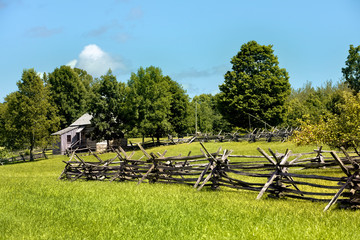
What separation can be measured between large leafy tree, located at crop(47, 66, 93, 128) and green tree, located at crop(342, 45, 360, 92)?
47.1m

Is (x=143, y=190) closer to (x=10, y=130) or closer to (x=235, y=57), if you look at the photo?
(x=10, y=130)

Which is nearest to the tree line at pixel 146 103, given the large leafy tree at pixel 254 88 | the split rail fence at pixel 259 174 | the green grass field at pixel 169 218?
the large leafy tree at pixel 254 88

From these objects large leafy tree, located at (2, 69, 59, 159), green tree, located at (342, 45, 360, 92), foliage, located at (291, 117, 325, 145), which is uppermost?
green tree, located at (342, 45, 360, 92)

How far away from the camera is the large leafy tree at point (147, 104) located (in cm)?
4200

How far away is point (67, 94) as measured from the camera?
193 ft

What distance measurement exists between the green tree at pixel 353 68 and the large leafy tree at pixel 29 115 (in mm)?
49327

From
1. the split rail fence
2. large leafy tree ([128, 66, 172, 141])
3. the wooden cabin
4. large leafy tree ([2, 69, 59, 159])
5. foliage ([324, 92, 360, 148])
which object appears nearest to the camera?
the split rail fence

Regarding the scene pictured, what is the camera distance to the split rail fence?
8469 mm

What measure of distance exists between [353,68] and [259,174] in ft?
173

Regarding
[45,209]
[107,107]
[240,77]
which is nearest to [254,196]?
[45,209]

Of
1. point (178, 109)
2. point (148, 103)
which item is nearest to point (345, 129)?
point (148, 103)

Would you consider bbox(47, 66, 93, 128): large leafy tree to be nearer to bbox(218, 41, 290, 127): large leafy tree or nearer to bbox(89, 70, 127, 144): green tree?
bbox(89, 70, 127, 144): green tree

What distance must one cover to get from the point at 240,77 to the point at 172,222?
4211 centimetres

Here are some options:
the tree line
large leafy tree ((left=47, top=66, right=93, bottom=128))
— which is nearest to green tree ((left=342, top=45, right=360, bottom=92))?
the tree line
